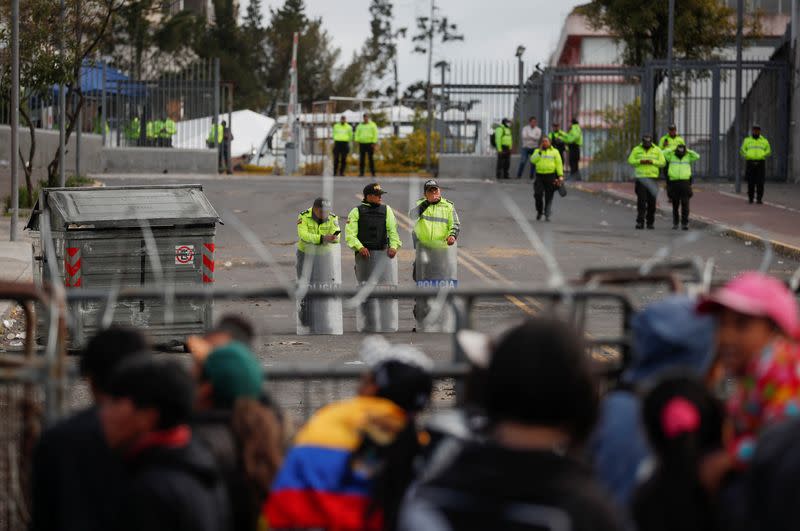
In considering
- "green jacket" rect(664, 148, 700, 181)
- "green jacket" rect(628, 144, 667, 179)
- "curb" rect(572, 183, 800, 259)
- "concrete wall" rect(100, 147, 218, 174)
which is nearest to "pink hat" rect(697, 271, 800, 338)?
"curb" rect(572, 183, 800, 259)

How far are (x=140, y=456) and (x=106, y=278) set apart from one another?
10.9 m

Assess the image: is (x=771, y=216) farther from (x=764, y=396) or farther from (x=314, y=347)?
(x=764, y=396)

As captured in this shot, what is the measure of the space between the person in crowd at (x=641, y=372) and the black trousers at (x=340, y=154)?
34.8 m

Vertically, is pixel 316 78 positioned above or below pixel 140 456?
above

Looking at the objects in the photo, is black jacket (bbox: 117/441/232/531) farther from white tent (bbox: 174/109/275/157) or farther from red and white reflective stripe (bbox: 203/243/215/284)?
white tent (bbox: 174/109/275/157)

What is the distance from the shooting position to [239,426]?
13.4 feet

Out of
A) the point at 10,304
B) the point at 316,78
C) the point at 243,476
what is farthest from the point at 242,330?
the point at 316,78

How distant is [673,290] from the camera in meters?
4.89

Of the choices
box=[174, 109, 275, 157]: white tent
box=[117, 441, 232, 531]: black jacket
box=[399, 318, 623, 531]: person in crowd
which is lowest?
box=[117, 441, 232, 531]: black jacket

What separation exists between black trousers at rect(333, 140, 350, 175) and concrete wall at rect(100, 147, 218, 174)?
386cm

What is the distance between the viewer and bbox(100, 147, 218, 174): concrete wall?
4081cm

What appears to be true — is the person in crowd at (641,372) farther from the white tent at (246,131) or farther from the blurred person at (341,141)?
the white tent at (246,131)

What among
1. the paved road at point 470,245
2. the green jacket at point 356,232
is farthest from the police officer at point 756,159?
the green jacket at point 356,232

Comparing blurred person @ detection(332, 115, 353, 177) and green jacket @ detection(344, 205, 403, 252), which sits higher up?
blurred person @ detection(332, 115, 353, 177)
